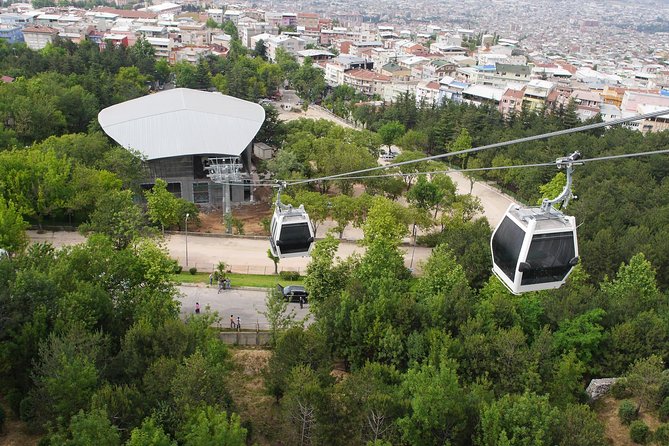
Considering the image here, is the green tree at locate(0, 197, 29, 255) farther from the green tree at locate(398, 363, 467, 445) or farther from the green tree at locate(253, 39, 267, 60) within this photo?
the green tree at locate(253, 39, 267, 60)

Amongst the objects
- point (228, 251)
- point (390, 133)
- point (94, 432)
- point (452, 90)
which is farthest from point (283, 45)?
point (94, 432)

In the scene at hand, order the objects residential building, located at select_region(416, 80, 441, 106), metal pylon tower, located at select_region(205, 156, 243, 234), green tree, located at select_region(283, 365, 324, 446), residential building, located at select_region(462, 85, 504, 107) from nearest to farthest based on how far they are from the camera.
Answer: green tree, located at select_region(283, 365, 324, 446)
metal pylon tower, located at select_region(205, 156, 243, 234)
residential building, located at select_region(462, 85, 504, 107)
residential building, located at select_region(416, 80, 441, 106)

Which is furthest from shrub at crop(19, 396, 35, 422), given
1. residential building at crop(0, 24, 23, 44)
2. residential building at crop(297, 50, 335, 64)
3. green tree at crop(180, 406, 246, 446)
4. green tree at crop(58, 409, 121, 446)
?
residential building at crop(0, 24, 23, 44)

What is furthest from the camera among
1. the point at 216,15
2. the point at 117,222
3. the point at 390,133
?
the point at 216,15

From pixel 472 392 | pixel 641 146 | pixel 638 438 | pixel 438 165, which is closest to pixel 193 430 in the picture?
pixel 472 392

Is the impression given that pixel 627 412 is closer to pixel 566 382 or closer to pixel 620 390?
pixel 620 390

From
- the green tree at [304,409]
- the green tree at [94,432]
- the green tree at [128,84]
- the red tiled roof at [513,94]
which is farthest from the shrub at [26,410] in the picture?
the red tiled roof at [513,94]

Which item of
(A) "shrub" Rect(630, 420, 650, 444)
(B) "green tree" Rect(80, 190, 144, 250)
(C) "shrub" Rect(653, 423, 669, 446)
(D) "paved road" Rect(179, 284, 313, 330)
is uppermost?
(B) "green tree" Rect(80, 190, 144, 250)

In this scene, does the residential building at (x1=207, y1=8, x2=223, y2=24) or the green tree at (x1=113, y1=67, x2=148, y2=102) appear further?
the residential building at (x1=207, y1=8, x2=223, y2=24)
